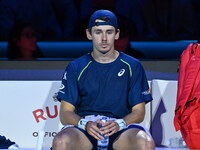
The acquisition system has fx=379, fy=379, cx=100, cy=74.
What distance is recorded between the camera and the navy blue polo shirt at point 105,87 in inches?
102

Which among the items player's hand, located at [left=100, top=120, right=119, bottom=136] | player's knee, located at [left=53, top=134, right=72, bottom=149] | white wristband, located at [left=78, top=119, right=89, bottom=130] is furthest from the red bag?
player's knee, located at [left=53, top=134, right=72, bottom=149]

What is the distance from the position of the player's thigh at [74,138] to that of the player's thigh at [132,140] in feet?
0.61

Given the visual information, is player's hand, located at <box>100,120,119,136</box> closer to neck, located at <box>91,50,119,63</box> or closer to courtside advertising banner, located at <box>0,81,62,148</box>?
neck, located at <box>91,50,119,63</box>

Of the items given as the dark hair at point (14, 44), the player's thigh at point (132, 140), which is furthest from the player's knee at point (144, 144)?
the dark hair at point (14, 44)

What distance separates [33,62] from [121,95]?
4.32ft

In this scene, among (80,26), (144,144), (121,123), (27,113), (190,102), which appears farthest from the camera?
(80,26)

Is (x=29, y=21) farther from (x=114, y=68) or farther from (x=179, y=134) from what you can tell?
(x=179, y=134)

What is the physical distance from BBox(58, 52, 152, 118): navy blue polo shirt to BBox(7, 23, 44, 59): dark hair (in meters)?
1.35

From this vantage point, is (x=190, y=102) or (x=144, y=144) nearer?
(x=144, y=144)

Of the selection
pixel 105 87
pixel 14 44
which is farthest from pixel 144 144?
pixel 14 44

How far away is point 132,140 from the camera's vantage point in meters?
2.31

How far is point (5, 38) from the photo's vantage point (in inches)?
157

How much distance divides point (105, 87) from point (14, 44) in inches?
66.4

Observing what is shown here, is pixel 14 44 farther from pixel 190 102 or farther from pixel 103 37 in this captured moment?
pixel 190 102
